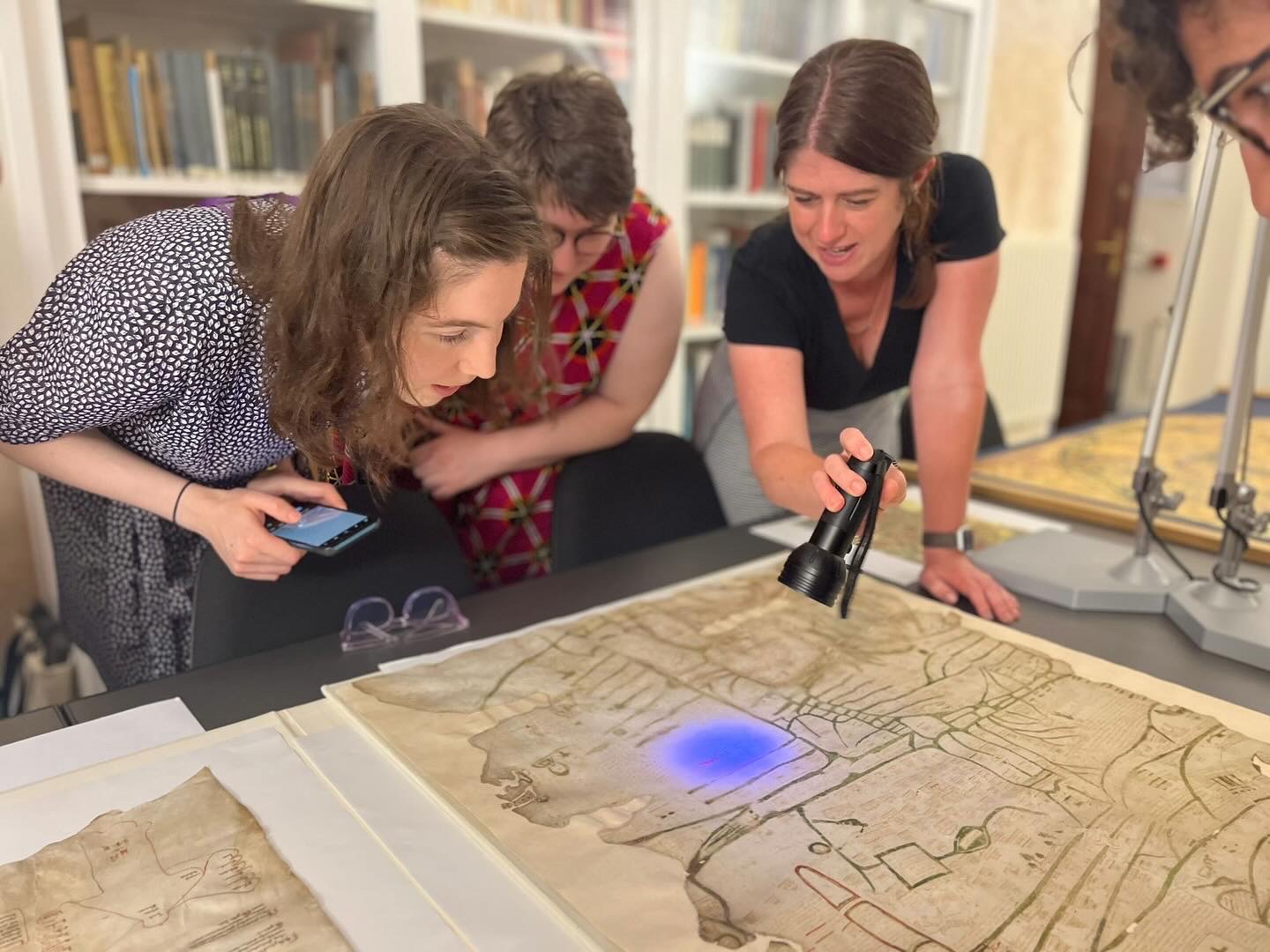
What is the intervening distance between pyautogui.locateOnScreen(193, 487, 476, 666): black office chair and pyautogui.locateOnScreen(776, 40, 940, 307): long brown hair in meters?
0.65

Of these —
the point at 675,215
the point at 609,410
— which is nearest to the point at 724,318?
the point at 609,410

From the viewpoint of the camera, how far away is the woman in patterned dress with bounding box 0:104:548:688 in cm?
89

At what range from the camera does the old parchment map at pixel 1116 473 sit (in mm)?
1453

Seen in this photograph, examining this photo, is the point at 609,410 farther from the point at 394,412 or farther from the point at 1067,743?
the point at 1067,743

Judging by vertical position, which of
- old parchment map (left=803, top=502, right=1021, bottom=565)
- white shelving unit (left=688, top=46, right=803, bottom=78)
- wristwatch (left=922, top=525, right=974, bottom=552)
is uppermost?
white shelving unit (left=688, top=46, right=803, bottom=78)

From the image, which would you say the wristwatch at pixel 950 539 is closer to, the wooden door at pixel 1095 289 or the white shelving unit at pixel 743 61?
the white shelving unit at pixel 743 61

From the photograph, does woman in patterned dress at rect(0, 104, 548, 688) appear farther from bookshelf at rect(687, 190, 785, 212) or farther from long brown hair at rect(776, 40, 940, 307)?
bookshelf at rect(687, 190, 785, 212)

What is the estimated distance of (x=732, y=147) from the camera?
310cm

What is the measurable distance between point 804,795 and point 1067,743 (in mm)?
258

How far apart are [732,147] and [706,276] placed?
0.42 metres

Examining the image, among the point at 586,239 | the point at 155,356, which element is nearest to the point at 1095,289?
the point at 586,239

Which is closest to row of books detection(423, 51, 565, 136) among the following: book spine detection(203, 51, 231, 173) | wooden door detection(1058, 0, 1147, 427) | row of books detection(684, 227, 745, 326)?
book spine detection(203, 51, 231, 173)

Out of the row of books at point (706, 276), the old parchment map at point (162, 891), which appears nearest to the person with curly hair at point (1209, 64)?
the old parchment map at point (162, 891)

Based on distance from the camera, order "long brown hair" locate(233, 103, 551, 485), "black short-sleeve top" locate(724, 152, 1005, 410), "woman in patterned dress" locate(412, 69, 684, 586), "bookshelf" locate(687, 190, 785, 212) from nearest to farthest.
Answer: "long brown hair" locate(233, 103, 551, 485), "black short-sleeve top" locate(724, 152, 1005, 410), "woman in patterned dress" locate(412, 69, 684, 586), "bookshelf" locate(687, 190, 785, 212)
